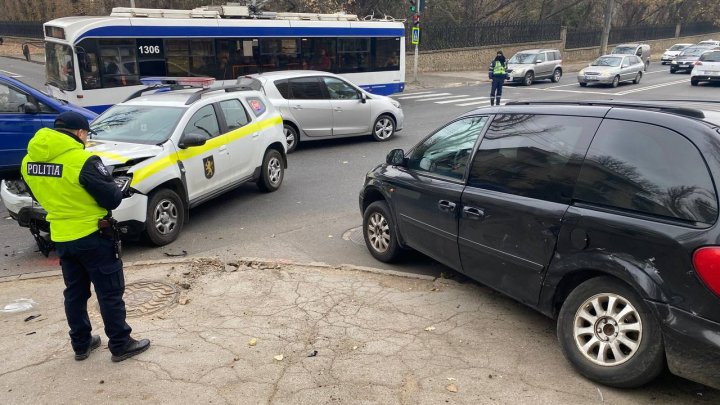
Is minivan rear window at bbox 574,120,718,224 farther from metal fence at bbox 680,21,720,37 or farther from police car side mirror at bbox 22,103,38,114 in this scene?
metal fence at bbox 680,21,720,37

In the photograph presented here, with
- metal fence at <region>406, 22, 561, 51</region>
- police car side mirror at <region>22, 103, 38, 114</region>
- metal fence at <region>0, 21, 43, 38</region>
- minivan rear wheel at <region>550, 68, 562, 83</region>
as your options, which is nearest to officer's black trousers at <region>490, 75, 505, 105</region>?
minivan rear wheel at <region>550, 68, 562, 83</region>

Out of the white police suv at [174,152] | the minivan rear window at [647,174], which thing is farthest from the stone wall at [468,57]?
the minivan rear window at [647,174]

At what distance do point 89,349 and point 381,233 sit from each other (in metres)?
2.97

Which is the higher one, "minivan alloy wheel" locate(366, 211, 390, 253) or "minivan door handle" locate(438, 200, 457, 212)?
"minivan door handle" locate(438, 200, 457, 212)

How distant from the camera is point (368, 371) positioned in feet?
12.4

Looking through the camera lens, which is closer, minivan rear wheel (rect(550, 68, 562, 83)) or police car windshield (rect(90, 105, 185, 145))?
police car windshield (rect(90, 105, 185, 145))

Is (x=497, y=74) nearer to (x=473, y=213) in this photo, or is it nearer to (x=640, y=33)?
(x=473, y=213)

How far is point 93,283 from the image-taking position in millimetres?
3818

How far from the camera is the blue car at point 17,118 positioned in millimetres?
8859

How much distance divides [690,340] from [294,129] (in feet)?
31.9

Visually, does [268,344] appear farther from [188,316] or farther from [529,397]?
[529,397]

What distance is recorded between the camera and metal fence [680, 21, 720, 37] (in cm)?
6097

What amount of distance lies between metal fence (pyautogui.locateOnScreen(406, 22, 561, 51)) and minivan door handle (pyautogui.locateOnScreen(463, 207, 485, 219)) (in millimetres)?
31794

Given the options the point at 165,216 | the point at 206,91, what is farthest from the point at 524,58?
the point at 165,216
